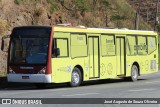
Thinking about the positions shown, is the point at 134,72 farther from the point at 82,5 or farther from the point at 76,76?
the point at 82,5

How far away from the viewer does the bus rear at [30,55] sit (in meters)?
23.3

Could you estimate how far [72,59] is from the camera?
24.7m

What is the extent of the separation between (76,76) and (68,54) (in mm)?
→ 1216

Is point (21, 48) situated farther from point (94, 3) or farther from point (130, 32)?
point (94, 3)

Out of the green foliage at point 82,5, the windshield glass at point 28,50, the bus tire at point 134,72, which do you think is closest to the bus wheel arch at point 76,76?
the windshield glass at point 28,50

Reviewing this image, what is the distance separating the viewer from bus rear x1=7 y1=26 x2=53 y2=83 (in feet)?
76.4

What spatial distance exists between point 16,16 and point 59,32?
41.9 ft

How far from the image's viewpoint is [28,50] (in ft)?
77.7

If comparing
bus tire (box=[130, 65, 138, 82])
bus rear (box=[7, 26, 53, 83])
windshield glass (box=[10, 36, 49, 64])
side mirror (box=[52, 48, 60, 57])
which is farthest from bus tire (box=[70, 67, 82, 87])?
bus tire (box=[130, 65, 138, 82])

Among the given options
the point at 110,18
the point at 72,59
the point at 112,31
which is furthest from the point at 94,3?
the point at 72,59

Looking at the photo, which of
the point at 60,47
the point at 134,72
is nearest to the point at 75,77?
the point at 60,47

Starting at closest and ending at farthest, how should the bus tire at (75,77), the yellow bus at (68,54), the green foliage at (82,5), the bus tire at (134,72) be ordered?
the yellow bus at (68,54) → the bus tire at (75,77) → the bus tire at (134,72) → the green foliage at (82,5)

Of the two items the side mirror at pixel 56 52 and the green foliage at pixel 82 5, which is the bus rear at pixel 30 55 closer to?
the side mirror at pixel 56 52

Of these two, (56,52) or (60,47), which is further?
(60,47)
